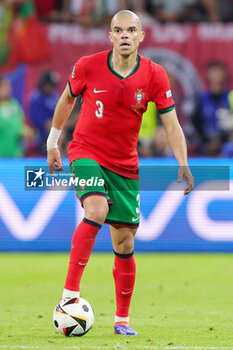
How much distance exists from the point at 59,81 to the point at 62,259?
4605mm

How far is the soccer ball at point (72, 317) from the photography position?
5531mm

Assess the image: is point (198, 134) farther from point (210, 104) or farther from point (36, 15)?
point (36, 15)

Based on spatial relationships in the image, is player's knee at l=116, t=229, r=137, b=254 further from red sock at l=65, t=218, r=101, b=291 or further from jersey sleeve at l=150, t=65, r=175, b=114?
jersey sleeve at l=150, t=65, r=175, b=114

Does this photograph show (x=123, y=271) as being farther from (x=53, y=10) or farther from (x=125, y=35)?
(x=53, y=10)

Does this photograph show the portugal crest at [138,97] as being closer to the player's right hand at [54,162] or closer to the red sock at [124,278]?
the player's right hand at [54,162]

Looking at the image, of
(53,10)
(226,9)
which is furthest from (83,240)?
(226,9)

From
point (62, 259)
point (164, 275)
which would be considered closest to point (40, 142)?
point (62, 259)

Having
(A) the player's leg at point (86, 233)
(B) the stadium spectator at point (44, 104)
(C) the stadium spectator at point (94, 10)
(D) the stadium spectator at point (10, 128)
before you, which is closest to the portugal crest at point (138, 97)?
(A) the player's leg at point (86, 233)

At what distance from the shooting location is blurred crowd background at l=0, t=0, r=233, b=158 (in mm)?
13531

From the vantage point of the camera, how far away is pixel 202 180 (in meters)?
11.1

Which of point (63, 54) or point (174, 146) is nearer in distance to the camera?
point (174, 146)

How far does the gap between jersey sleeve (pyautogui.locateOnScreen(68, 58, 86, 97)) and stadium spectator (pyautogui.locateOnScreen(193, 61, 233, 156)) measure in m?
8.07

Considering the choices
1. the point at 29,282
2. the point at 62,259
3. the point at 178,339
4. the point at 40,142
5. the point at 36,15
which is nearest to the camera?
the point at 178,339

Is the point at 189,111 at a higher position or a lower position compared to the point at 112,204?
lower
